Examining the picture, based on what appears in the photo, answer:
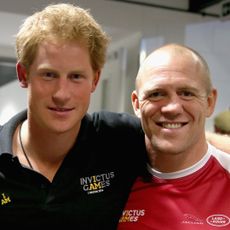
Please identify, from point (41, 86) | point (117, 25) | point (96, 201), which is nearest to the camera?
point (41, 86)

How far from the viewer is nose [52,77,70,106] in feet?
4.18

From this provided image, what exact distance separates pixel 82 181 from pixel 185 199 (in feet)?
1.11

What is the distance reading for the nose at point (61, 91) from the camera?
128cm

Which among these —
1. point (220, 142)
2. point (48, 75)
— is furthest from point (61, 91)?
point (220, 142)

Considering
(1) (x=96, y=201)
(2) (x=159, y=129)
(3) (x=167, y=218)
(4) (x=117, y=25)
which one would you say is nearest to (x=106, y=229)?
(1) (x=96, y=201)

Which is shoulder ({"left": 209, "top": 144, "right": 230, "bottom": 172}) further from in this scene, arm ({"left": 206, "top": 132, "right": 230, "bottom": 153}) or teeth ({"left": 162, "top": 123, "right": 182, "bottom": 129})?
teeth ({"left": 162, "top": 123, "right": 182, "bottom": 129})

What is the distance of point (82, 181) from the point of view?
54.7 inches

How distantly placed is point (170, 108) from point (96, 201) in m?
0.39

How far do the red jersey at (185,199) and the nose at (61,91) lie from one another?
42cm

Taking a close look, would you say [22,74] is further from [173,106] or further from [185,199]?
[185,199]

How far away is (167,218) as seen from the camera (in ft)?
4.45

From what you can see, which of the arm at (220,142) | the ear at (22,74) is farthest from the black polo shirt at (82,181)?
the arm at (220,142)

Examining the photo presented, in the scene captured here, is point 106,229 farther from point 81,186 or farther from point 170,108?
point 170,108

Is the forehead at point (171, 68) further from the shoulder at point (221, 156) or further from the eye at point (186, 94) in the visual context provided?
the shoulder at point (221, 156)
